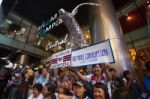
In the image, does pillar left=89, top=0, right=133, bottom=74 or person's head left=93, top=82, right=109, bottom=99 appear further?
pillar left=89, top=0, right=133, bottom=74

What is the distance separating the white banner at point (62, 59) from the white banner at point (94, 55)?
0.46 ft

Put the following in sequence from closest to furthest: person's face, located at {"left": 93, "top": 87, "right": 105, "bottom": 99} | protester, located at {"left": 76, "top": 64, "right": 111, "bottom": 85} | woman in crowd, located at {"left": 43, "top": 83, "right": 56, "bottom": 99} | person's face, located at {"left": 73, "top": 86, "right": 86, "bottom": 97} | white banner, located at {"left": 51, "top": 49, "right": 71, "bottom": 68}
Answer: person's face, located at {"left": 93, "top": 87, "right": 105, "bottom": 99} → person's face, located at {"left": 73, "top": 86, "right": 86, "bottom": 97} → protester, located at {"left": 76, "top": 64, "right": 111, "bottom": 85} → woman in crowd, located at {"left": 43, "top": 83, "right": 56, "bottom": 99} → white banner, located at {"left": 51, "top": 49, "right": 71, "bottom": 68}

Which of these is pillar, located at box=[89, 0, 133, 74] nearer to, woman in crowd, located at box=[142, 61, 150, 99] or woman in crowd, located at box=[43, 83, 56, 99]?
woman in crowd, located at box=[142, 61, 150, 99]

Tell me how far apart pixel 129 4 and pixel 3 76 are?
8098mm

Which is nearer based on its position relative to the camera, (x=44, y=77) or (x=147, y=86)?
(x=147, y=86)

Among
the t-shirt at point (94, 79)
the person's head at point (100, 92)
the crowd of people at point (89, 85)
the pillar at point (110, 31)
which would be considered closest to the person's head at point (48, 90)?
the crowd of people at point (89, 85)

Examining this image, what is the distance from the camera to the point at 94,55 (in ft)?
8.98

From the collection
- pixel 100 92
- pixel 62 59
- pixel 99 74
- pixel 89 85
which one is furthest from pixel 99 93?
pixel 62 59

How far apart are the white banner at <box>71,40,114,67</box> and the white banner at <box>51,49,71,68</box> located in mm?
140

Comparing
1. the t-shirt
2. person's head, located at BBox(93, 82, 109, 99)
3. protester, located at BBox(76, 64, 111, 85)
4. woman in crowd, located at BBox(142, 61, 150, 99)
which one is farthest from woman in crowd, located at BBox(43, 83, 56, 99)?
woman in crowd, located at BBox(142, 61, 150, 99)

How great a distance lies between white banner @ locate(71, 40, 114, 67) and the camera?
2.51 meters

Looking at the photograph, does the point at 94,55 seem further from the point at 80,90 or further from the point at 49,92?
the point at 49,92

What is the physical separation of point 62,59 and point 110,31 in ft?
8.26

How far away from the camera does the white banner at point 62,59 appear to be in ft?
10.7
